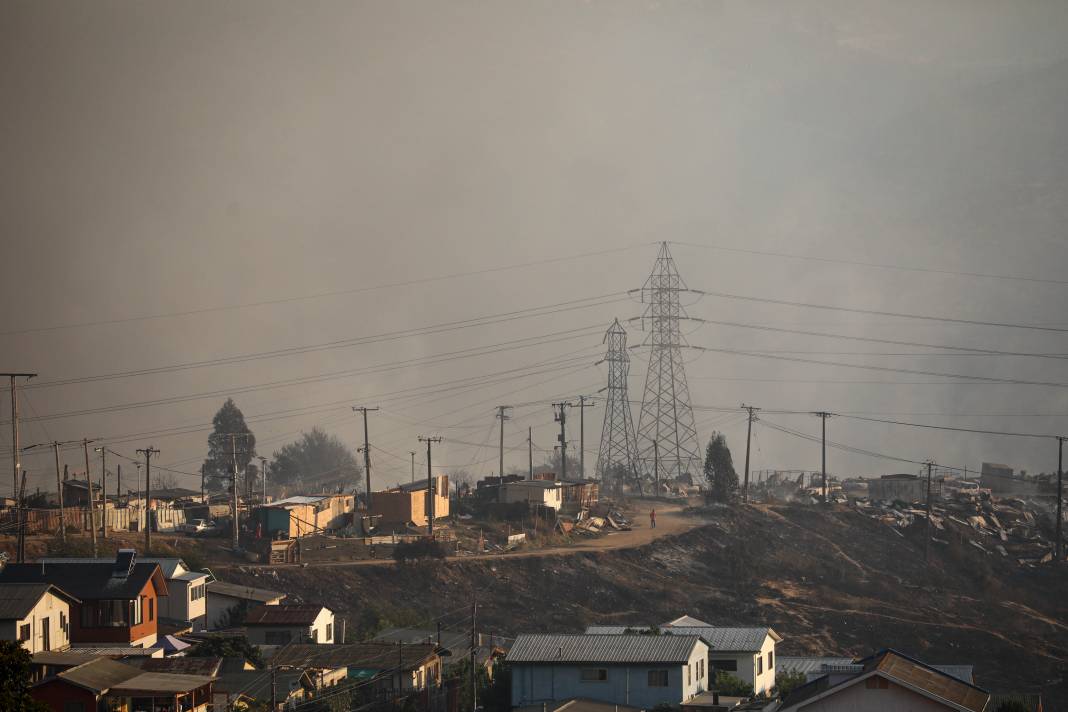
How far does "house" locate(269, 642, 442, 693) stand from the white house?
3364 centimetres

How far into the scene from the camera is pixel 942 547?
74062mm

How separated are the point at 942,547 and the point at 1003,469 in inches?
1548

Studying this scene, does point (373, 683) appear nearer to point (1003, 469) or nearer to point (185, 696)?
point (185, 696)

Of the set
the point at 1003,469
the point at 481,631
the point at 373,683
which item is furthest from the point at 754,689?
the point at 1003,469

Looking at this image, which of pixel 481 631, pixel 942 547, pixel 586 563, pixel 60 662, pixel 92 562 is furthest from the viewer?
pixel 942 547

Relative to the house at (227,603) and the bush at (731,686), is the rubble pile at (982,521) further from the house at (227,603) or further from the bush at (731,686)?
the house at (227,603)

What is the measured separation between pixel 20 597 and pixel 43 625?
1.19 metres

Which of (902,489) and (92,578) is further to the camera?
(902,489)

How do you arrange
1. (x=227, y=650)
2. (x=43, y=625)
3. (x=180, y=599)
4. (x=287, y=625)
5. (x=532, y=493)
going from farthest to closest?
(x=532, y=493), (x=180, y=599), (x=287, y=625), (x=43, y=625), (x=227, y=650)

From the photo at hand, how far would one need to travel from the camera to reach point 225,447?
346 ft

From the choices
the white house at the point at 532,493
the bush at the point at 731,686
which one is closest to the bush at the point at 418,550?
the white house at the point at 532,493

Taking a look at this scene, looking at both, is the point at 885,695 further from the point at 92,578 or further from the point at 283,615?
the point at 92,578

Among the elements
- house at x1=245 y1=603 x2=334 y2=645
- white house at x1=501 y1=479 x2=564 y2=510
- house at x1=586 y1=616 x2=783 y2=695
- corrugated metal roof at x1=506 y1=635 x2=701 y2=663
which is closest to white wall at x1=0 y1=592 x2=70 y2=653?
house at x1=245 y1=603 x2=334 y2=645

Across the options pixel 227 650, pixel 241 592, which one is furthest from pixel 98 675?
pixel 241 592
